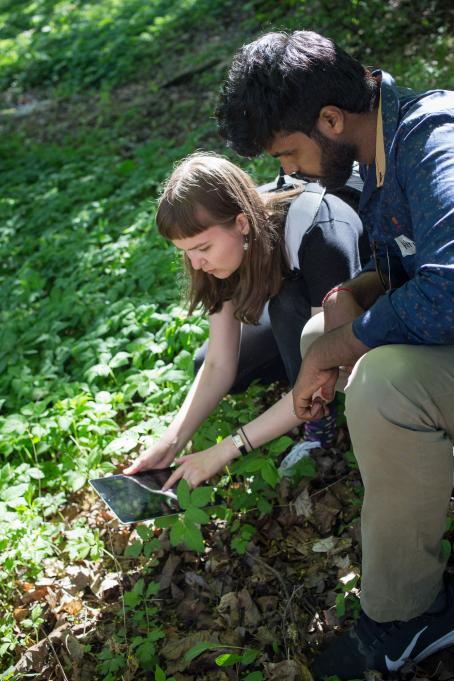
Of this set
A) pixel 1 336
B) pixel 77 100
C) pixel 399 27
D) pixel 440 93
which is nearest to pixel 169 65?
pixel 77 100

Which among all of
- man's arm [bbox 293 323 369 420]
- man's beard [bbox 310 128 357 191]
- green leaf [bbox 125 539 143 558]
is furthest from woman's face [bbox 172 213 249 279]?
green leaf [bbox 125 539 143 558]

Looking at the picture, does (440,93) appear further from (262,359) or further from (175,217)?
(262,359)

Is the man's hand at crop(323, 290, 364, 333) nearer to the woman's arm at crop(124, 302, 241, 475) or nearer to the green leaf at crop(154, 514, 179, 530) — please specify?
the woman's arm at crop(124, 302, 241, 475)

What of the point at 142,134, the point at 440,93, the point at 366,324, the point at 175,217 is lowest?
the point at 142,134

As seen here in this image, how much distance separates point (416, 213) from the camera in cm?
191

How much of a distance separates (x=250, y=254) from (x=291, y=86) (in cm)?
69

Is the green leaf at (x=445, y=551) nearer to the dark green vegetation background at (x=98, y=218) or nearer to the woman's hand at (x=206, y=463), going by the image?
the woman's hand at (x=206, y=463)

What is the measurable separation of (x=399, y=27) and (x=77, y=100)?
4298 millimetres

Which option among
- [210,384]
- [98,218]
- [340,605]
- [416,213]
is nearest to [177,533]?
[340,605]

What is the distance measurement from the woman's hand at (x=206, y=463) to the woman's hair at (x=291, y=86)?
3.64 ft

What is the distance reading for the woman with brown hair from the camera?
2.62m

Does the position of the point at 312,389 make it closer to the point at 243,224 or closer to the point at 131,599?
the point at 243,224

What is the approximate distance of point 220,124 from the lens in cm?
234

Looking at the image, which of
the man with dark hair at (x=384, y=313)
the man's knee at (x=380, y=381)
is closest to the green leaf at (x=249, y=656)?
the man with dark hair at (x=384, y=313)
